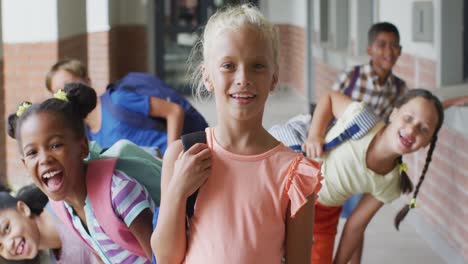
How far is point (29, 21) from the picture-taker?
6934mm

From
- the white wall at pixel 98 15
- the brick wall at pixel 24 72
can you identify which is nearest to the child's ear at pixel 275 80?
the brick wall at pixel 24 72

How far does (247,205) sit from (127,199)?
58cm

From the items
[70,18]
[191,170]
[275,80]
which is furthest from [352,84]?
[70,18]

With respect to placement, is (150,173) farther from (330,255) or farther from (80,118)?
(330,255)

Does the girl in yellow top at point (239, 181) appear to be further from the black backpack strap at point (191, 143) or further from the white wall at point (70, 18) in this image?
the white wall at point (70, 18)

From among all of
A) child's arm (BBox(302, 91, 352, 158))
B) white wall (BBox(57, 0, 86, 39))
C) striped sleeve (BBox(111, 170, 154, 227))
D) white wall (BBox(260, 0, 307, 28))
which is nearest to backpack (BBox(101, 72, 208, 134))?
child's arm (BBox(302, 91, 352, 158))

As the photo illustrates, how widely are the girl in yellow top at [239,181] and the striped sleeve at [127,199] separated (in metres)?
0.40

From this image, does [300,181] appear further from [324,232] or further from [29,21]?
[29,21]

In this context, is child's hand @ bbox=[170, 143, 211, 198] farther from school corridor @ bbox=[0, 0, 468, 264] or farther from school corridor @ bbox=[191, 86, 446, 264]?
school corridor @ bbox=[191, 86, 446, 264]

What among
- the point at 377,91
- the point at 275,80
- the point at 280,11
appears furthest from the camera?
the point at 280,11

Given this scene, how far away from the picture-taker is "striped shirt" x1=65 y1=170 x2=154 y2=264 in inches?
101

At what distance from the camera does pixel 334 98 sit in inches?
151

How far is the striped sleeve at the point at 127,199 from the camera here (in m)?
2.55

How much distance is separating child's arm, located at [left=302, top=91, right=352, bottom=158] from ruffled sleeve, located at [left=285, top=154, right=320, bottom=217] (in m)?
1.52
